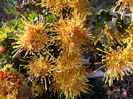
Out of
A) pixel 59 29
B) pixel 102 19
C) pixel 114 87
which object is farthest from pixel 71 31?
pixel 114 87

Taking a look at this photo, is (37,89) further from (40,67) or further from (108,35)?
(108,35)

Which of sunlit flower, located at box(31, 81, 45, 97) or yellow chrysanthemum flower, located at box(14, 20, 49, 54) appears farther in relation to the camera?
sunlit flower, located at box(31, 81, 45, 97)

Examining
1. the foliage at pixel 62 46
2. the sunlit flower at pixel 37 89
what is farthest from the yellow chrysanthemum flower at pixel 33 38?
the sunlit flower at pixel 37 89

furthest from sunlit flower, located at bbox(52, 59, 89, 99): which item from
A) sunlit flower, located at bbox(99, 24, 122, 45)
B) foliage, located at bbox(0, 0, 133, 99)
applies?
sunlit flower, located at bbox(99, 24, 122, 45)

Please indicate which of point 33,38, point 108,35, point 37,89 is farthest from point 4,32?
point 108,35

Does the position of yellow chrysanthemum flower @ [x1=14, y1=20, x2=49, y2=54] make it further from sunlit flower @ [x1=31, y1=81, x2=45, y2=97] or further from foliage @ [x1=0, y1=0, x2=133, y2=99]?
sunlit flower @ [x1=31, y1=81, x2=45, y2=97]

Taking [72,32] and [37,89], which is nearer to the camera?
[72,32]
